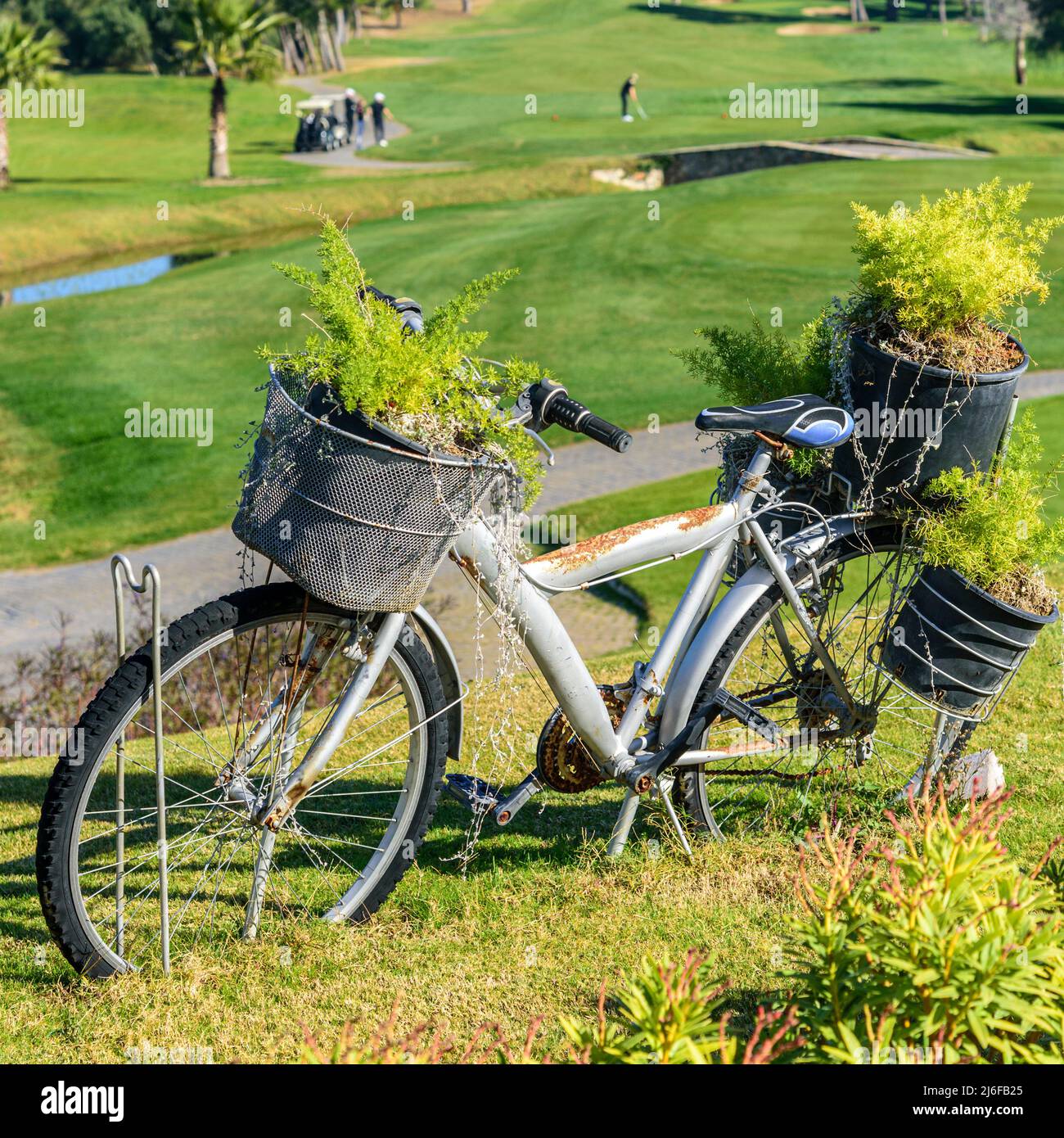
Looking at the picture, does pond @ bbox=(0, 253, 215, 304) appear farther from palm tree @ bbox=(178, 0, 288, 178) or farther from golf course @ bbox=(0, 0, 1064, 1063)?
palm tree @ bbox=(178, 0, 288, 178)

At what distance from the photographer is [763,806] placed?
192 inches

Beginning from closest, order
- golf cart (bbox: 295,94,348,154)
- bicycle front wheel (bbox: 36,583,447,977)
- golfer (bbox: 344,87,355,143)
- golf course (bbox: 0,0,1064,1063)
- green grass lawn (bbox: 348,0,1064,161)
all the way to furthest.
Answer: bicycle front wheel (bbox: 36,583,447,977)
golf course (bbox: 0,0,1064,1063)
green grass lawn (bbox: 348,0,1064,161)
golf cart (bbox: 295,94,348,154)
golfer (bbox: 344,87,355,143)

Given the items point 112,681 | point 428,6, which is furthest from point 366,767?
point 428,6

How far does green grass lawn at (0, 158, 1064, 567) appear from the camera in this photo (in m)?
14.9

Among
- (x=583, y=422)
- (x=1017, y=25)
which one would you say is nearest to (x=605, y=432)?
(x=583, y=422)

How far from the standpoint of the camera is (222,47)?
128 ft

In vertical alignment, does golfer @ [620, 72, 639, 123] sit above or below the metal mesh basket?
above

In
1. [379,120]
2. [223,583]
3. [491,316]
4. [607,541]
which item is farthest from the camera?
[379,120]

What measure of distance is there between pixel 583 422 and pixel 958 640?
150 centimetres

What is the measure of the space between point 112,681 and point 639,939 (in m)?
1.72

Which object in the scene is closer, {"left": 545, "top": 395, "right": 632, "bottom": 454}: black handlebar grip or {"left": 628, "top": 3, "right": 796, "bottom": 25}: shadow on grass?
{"left": 545, "top": 395, "right": 632, "bottom": 454}: black handlebar grip

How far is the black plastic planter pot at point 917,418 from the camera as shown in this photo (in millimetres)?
4223

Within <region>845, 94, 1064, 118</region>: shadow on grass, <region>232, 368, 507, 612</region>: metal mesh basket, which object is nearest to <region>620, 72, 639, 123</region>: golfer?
<region>845, 94, 1064, 118</region>: shadow on grass

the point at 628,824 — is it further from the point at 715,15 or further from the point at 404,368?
the point at 715,15
